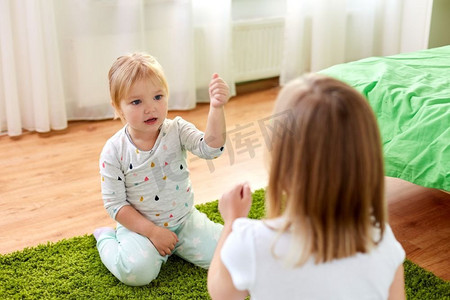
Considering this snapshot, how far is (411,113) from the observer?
6.01ft

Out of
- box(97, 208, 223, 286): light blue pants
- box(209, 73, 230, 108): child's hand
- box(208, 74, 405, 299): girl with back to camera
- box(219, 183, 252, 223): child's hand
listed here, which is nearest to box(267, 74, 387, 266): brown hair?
box(208, 74, 405, 299): girl with back to camera

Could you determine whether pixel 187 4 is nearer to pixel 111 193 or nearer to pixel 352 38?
pixel 352 38

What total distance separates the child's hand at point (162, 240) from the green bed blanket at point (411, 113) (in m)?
0.72

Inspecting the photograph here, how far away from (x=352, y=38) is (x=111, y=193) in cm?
259

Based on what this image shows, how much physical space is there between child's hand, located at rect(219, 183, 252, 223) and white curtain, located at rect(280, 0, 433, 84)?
256cm

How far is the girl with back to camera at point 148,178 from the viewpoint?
61.2 inches

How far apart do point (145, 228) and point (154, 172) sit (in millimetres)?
163

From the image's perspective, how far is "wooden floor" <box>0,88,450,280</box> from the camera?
1832mm

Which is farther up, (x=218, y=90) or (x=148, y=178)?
(x=218, y=90)

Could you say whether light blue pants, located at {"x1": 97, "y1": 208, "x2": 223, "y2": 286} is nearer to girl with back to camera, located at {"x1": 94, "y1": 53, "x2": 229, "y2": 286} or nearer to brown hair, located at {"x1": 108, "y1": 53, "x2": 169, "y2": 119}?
girl with back to camera, located at {"x1": 94, "y1": 53, "x2": 229, "y2": 286}

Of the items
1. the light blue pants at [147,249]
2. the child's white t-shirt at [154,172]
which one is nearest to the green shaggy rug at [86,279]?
the light blue pants at [147,249]

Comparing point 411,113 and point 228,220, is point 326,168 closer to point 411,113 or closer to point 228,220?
point 228,220

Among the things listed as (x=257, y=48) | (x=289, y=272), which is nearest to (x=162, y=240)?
(x=289, y=272)

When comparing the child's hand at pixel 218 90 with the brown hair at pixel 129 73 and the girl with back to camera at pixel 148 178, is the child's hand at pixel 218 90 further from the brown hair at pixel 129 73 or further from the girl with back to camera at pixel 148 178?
the brown hair at pixel 129 73
